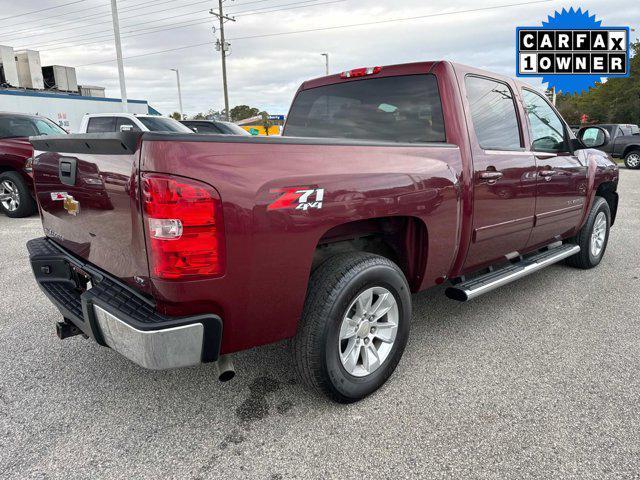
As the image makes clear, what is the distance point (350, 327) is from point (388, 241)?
0.69 m

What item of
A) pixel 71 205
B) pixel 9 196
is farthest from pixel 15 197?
pixel 71 205

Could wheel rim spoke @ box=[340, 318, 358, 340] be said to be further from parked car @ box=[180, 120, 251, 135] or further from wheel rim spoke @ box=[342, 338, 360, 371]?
parked car @ box=[180, 120, 251, 135]

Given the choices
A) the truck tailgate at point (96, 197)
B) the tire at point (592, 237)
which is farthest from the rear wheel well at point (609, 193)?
the truck tailgate at point (96, 197)

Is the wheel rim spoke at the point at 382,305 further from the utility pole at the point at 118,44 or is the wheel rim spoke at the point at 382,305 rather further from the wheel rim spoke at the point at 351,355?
the utility pole at the point at 118,44

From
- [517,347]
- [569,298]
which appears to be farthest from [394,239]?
[569,298]

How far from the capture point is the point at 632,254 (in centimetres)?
558

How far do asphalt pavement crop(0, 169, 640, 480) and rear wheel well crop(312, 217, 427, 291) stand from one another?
0.66 metres

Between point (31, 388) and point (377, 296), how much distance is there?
2.07 metres

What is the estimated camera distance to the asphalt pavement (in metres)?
2.03

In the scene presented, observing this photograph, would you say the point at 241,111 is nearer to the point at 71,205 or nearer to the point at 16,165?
the point at 16,165

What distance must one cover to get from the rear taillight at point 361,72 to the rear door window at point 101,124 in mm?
8386

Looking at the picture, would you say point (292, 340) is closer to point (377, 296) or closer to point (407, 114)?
point (377, 296)

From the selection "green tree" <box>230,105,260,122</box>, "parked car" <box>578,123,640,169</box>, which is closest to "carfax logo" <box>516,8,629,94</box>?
"parked car" <box>578,123,640,169</box>

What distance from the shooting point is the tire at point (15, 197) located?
7.84 metres
